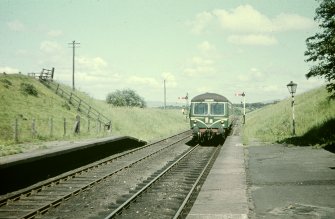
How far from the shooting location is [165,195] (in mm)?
11180

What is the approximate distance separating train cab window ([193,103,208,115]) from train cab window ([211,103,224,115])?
1.52ft

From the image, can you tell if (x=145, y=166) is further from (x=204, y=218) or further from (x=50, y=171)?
(x=204, y=218)

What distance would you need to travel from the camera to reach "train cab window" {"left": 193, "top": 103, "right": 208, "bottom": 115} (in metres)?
25.6

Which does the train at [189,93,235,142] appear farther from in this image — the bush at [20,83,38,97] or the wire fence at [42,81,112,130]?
the bush at [20,83,38,97]

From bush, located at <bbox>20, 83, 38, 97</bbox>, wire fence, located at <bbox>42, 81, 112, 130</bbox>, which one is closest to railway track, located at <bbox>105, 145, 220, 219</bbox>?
wire fence, located at <bbox>42, 81, 112, 130</bbox>

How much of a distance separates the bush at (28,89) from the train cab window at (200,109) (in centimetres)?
2328

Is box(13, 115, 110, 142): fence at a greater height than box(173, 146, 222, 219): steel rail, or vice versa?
box(13, 115, 110, 142): fence

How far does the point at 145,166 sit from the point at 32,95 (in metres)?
28.9

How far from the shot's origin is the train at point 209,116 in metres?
25.2

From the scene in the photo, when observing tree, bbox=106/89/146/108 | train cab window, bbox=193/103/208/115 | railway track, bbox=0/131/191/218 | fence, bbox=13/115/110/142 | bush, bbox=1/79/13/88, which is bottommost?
railway track, bbox=0/131/191/218

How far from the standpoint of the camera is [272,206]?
30.2 ft

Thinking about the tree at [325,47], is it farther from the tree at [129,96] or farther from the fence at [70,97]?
the tree at [129,96]

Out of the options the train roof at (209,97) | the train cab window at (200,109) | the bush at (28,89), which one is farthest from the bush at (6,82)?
the train cab window at (200,109)

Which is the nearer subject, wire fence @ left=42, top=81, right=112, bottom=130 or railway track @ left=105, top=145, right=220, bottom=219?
railway track @ left=105, top=145, right=220, bottom=219
